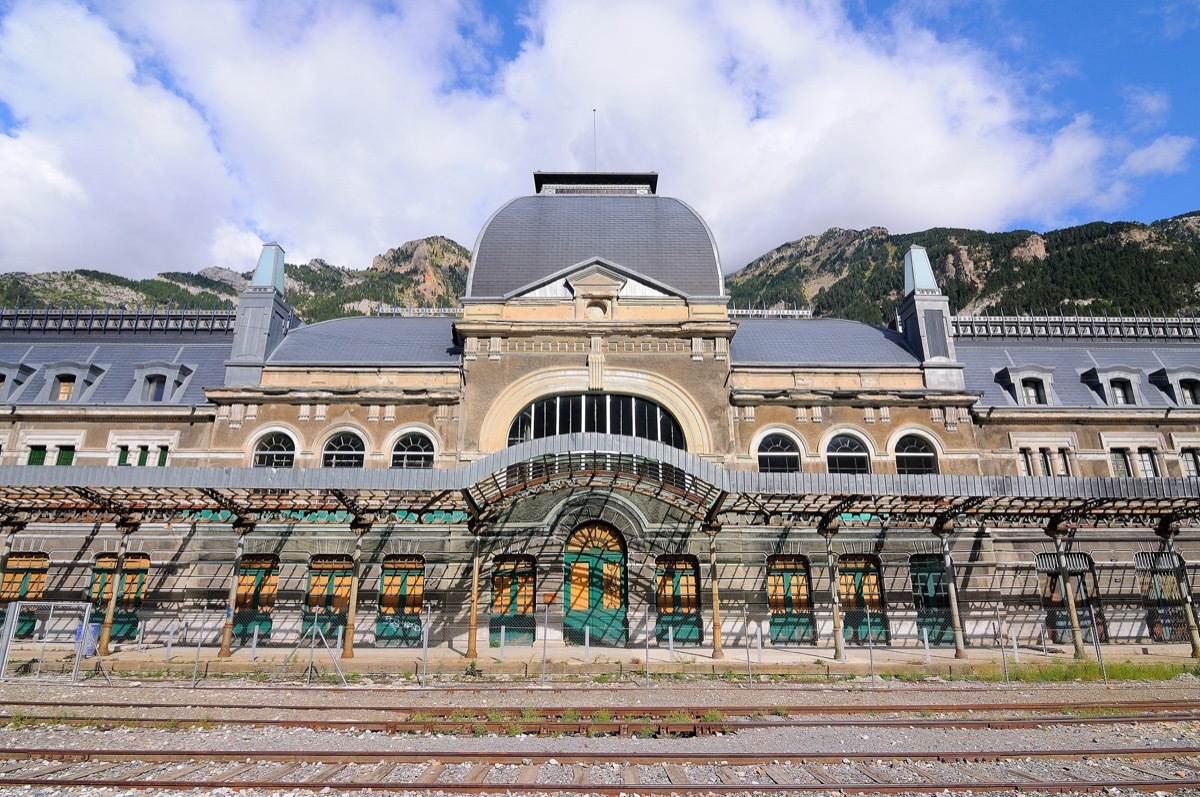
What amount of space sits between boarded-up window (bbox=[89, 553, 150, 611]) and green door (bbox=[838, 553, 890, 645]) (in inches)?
928

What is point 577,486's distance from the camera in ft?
72.1

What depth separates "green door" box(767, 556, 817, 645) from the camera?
2277cm

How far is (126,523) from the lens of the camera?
20312 millimetres

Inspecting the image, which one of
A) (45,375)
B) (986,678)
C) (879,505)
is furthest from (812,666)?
(45,375)

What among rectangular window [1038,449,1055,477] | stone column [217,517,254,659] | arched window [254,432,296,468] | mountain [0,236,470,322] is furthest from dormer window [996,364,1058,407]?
mountain [0,236,470,322]

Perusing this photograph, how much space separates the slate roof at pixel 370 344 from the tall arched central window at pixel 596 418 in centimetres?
370

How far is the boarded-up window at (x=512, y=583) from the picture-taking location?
2309 cm

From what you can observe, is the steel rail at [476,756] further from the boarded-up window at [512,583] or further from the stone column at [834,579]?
the boarded-up window at [512,583]

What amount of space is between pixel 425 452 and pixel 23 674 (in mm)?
11983

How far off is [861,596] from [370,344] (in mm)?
20577

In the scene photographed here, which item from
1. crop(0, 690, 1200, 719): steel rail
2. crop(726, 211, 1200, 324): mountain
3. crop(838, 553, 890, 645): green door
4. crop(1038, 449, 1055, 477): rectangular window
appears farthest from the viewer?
crop(726, 211, 1200, 324): mountain

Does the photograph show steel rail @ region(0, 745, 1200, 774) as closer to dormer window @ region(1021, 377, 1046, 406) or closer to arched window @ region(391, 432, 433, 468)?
arched window @ region(391, 432, 433, 468)

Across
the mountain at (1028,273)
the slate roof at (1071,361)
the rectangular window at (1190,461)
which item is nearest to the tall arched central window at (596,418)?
the slate roof at (1071,361)

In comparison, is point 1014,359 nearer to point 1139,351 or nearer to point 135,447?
point 1139,351
